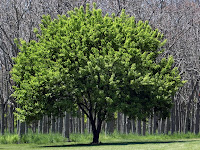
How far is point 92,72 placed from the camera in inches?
1242

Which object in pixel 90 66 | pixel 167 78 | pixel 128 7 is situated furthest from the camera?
pixel 128 7

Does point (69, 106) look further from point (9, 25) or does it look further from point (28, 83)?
point (9, 25)

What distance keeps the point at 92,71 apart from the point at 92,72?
132 mm

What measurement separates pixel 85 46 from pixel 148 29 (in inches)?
234

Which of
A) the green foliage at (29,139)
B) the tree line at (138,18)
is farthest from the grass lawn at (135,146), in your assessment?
the tree line at (138,18)

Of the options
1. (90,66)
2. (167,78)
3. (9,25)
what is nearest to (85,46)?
(90,66)

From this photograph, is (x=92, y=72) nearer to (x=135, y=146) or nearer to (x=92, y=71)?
(x=92, y=71)

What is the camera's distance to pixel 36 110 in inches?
1268

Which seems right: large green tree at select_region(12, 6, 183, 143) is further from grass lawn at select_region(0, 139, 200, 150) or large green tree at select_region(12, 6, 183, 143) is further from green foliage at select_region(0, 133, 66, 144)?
green foliage at select_region(0, 133, 66, 144)

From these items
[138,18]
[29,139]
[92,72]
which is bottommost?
[29,139]

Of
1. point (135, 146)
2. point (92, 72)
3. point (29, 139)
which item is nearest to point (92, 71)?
point (92, 72)

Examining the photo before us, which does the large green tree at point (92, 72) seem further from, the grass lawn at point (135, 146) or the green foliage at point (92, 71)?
the grass lawn at point (135, 146)

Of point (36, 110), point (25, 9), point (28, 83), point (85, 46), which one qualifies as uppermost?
point (25, 9)

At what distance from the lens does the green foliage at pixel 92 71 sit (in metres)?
31.5
